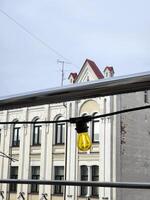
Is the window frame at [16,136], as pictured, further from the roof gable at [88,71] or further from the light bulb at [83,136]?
the light bulb at [83,136]

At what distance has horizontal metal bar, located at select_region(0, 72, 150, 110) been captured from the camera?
1.94ft

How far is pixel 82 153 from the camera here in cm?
1425

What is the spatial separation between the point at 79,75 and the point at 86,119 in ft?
47.7

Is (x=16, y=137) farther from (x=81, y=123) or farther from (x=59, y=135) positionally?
(x=81, y=123)

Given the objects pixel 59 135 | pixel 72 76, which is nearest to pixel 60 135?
pixel 59 135

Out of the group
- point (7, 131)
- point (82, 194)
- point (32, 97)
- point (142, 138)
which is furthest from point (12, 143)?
point (32, 97)

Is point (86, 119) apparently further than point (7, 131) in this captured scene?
No

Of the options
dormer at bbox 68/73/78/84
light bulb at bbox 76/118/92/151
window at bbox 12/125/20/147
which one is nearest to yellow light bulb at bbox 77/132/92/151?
light bulb at bbox 76/118/92/151

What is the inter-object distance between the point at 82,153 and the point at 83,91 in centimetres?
1370

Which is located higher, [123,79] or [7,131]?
[7,131]

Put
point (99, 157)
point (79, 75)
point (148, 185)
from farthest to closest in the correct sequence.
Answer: point (79, 75) → point (99, 157) → point (148, 185)

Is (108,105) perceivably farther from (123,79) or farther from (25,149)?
(123,79)

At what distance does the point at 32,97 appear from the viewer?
69 centimetres

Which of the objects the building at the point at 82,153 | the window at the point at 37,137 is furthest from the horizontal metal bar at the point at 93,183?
the window at the point at 37,137
